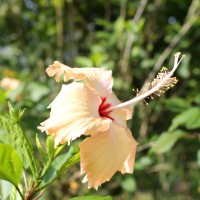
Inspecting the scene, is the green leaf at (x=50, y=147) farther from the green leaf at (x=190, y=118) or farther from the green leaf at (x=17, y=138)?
the green leaf at (x=190, y=118)

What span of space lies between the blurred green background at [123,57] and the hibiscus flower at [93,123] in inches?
43.5

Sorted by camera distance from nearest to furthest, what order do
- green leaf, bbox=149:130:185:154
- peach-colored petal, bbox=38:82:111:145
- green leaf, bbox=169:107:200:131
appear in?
peach-colored petal, bbox=38:82:111:145 < green leaf, bbox=169:107:200:131 < green leaf, bbox=149:130:185:154

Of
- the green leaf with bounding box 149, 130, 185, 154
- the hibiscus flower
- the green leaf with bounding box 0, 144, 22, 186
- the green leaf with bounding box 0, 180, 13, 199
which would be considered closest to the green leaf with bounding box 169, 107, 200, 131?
the green leaf with bounding box 149, 130, 185, 154

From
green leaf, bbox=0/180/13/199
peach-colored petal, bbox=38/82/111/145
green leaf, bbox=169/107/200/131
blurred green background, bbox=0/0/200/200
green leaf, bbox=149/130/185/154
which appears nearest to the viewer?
peach-colored petal, bbox=38/82/111/145

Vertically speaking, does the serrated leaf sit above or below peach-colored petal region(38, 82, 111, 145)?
below

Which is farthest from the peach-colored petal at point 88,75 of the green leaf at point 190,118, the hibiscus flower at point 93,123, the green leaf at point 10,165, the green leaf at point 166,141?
the green leaf at point 166,141

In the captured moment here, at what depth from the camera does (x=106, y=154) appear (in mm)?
1064

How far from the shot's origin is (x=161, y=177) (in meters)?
3.94

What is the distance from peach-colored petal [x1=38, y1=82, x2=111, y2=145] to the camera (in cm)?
99

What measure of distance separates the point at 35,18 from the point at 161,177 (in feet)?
6.40

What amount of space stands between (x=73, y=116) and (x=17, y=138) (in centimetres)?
22

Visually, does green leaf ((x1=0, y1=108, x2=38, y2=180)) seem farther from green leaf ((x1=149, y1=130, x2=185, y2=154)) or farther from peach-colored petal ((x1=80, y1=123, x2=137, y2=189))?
green leaf ((x1=149, y1=130, x2=185, y2=154))

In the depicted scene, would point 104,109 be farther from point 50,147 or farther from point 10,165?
point 10,165

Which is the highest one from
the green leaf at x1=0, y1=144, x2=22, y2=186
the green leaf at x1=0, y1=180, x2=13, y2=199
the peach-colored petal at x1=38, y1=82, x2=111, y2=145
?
the peach-colored petal at x1=38, y1=82, x2=111, y2=145
